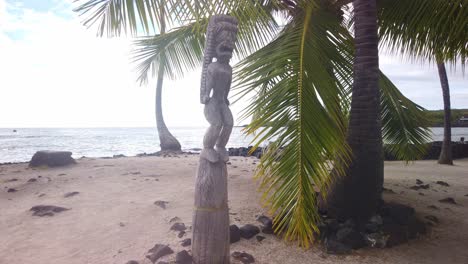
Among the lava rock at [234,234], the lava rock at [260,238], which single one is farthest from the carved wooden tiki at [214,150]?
the lava rock at [260,238]

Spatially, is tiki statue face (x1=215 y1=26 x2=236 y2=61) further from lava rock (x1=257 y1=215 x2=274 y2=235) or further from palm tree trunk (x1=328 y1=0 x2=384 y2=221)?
lava rock (x1=257 y1=215 x2=274 y2=235)

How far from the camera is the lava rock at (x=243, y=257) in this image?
3510mm

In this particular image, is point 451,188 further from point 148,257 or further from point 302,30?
point 148,257

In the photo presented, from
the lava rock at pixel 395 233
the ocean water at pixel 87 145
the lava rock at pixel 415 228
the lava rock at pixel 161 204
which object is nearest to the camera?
the lava rock at pixel 395 233

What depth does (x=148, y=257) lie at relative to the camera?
11.6 ft

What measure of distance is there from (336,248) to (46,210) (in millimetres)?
4527

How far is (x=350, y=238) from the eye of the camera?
393cm

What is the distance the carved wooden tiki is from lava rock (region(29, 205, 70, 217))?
10.9 feet

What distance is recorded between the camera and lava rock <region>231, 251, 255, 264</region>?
138 inches

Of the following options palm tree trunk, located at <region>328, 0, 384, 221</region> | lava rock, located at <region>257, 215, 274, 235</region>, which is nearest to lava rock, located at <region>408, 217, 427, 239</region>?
palm tree trunk, located at <region>328, 0, 384, 221</region>

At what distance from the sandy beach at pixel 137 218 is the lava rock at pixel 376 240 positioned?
9 centimetres

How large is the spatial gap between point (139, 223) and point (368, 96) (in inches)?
143

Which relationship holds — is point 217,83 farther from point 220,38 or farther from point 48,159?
point 48,159

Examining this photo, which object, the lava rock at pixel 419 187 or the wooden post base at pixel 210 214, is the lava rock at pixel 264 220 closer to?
the wooden post base at pixel 210 214
